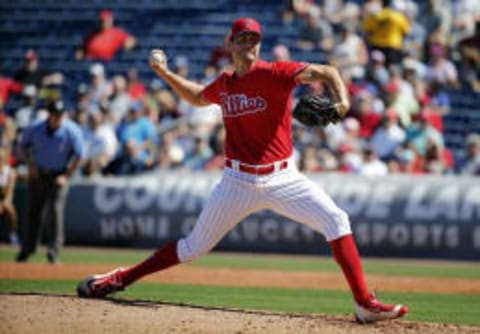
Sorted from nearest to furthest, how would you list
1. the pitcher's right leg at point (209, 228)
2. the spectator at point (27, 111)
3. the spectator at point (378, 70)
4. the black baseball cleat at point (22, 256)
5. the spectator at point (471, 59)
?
1. the pitcher's right leg at point (209, 228)
2. the black baseball cleat at point (22, 256)
3. the spectator at point (378, 70)
4. the spectator at point (471, 59)
5. the spectator at point (27, 111)

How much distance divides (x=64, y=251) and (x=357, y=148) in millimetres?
4785

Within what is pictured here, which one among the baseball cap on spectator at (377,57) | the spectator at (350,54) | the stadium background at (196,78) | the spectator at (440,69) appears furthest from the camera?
the spectator at (440,69)

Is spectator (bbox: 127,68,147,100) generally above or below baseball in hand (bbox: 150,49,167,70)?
above

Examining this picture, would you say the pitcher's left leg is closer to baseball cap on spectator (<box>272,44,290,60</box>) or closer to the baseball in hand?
the baseball in hand

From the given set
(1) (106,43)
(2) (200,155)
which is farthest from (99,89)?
(2) (200,155)

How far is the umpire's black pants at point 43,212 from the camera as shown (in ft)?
42.7

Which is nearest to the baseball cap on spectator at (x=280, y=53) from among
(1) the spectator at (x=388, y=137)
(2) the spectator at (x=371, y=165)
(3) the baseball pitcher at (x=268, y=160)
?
(1) the spectator at (x=388, y=137)

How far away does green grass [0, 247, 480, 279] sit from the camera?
43.3 ft

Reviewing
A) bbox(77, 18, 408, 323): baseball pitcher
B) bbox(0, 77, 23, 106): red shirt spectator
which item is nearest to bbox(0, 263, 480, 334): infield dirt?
bbox(77, 18, 408, 323): baseball pitcher

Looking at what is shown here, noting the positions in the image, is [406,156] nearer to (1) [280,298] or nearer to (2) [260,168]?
(1) [280,298]

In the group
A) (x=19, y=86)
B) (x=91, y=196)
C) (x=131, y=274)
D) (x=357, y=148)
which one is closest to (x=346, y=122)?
(x=357, y=148)

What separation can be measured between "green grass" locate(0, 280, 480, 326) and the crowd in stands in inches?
227

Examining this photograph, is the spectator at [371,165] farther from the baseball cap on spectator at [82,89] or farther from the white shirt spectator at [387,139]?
the baseball cap on spectator at [82,89]

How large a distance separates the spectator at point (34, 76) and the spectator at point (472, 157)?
7845 millimetres
